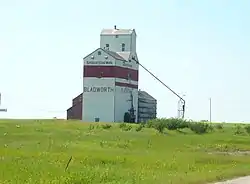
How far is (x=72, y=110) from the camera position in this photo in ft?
349

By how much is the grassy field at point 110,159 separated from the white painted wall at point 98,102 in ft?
93.4

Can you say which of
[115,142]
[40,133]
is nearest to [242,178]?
[115,142]

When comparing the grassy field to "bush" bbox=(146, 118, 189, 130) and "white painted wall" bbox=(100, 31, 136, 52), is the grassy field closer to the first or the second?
"bush" bbox=(146, 118, 189, 130)

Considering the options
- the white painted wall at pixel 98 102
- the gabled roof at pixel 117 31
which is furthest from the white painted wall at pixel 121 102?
the gabled roof at pixel 117 31

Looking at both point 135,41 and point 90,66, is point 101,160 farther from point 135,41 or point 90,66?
point 135,41

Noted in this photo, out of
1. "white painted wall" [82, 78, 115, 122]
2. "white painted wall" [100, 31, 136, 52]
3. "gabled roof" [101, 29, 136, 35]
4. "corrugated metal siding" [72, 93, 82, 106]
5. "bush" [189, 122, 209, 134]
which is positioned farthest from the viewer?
"gabled roof" [101, 29, 136, 35]

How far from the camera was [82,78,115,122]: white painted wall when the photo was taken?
324 feet

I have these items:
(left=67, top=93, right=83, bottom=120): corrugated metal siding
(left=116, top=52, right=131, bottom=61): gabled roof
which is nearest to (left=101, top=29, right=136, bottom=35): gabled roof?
(left=116, top=52, right=131, bottom=61): gabled roof

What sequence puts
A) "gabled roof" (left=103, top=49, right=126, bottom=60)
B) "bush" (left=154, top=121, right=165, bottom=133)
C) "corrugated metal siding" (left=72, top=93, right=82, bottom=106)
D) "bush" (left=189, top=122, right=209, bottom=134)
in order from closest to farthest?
1. "bush" (left=154, top=121, right=165, bottom=133)
2. "bush" (left=189, top=122, right=209, bottom=134)
3. "gabled roof" (left=103, top=49, right=126, bottom=60)
4. "corrugated metal siding" (left=72, top=93, right=82, bottom=106)

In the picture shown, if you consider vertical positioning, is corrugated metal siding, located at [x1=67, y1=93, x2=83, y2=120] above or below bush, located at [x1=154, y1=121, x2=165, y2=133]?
above

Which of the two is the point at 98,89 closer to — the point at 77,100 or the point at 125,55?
the point at 77,100

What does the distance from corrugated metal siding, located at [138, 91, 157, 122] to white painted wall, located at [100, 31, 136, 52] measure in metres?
8.52

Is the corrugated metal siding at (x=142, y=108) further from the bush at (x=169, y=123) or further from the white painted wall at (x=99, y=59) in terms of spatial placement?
the bush at (x=169, y=123)

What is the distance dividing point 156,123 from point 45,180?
177 feet
